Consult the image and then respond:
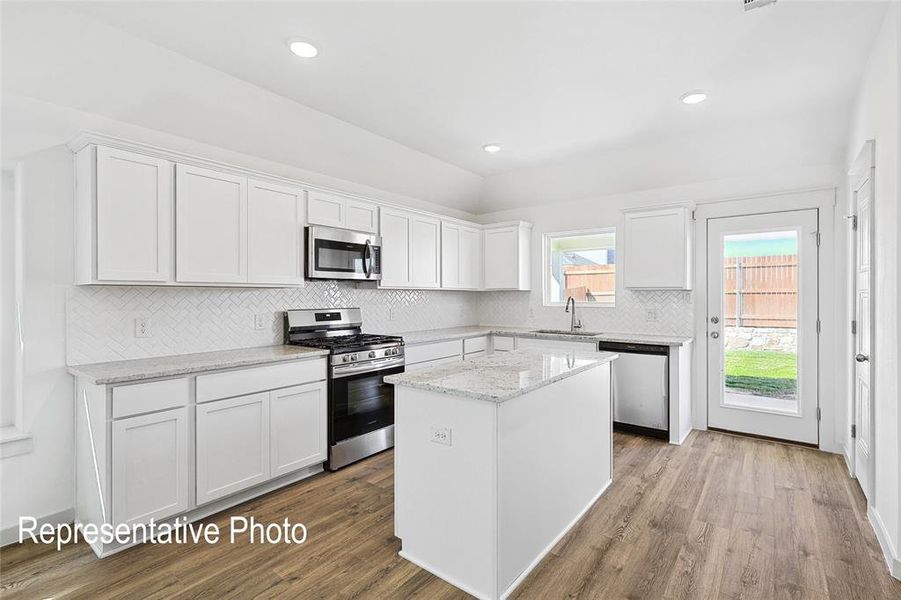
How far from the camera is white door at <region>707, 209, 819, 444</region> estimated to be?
4016mm

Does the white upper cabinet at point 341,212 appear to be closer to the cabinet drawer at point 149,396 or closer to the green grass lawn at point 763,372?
the cabinet drawer at point 149,396

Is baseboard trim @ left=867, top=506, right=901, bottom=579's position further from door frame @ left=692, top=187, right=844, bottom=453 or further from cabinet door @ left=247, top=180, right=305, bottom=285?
cabinet door @ left=247, top=180, right=305, bottom=285

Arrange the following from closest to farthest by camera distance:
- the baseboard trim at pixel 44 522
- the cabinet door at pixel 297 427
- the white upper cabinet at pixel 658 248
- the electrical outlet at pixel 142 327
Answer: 1. the baseboard trim at pixel 44 522
2. the electrical outlet at pixel 142 327
3. the cabinet door at pixel 297 427
4. the white upper cabinet at pixel 658 248

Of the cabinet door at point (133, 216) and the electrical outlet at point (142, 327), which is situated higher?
the cabinet door at point (133, 216)

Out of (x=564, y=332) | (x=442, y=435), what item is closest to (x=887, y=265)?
(x=442, y=435)

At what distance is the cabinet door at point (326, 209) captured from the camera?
12.2ft

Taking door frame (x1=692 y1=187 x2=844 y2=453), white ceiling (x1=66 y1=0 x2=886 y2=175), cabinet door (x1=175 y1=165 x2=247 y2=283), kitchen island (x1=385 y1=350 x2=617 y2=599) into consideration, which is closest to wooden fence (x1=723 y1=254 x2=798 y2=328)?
door frame (x1=692 y1=187 x2=844 y2=453)

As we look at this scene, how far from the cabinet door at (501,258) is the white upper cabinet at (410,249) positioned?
91 centimetres

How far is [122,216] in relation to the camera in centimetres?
264

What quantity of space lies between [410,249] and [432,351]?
42.9 inches

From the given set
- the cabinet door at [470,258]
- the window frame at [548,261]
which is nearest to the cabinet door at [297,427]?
the cabinet door at [470,258]

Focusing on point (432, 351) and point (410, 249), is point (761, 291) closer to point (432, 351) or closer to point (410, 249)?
point (432, 351)

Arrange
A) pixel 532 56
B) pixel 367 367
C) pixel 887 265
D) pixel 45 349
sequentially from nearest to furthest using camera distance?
pixel 887 265 < pixel 45 349 < pixel 532 56 < pixel 367 367

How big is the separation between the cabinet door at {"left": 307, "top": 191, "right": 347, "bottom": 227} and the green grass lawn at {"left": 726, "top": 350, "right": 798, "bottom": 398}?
3.90 meters
